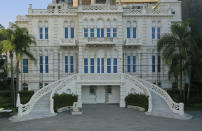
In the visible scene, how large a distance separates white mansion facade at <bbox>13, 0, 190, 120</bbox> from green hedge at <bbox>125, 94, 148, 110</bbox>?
3215mm

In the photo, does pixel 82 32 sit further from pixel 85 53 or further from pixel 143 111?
pixel 143 111

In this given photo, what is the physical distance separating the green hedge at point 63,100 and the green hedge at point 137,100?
6509mm

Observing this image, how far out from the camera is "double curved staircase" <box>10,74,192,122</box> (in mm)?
19922

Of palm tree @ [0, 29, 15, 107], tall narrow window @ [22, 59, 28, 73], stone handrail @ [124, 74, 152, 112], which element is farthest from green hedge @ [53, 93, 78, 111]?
tall narrow window @ [22, 59, 28, 73]

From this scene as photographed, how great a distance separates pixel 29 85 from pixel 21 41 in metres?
7.32

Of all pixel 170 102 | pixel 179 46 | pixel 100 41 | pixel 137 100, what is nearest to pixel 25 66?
pixel 100 41

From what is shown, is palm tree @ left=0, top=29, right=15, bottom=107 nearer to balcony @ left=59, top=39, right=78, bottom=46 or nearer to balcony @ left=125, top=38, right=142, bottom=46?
balcony @ left=59, top=39, right=78, bottom=46

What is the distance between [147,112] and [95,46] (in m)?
11.3

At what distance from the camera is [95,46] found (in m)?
28.5

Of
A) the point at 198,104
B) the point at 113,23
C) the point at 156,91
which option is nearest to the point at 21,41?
the point at 113,23

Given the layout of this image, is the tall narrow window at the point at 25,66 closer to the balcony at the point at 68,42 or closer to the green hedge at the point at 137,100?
the balcony at the point at 68,42

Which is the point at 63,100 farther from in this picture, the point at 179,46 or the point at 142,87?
the point at 179,46

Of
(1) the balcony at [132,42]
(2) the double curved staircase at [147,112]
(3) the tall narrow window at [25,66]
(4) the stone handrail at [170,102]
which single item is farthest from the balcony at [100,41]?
(3) the tall narrow window at [25,66]

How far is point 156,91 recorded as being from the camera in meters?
24.9
